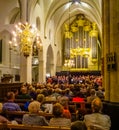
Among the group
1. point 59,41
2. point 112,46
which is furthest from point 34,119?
point 59,41

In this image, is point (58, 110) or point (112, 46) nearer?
point (58, 110)

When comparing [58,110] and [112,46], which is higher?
[112,46]

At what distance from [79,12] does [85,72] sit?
287 inches

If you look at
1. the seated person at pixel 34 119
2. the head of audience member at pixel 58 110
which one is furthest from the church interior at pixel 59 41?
the head of audience member at pixel 58 110

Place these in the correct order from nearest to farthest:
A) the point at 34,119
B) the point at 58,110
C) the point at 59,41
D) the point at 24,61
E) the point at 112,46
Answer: the point at 58,110 < the point at 34,119 < the point at 112,46 < the point at 24,61 < the point at 59,41

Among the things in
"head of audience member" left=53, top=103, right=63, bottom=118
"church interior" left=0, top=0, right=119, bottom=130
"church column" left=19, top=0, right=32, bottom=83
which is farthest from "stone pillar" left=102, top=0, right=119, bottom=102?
"church column" left=19, top=0, right=32, bottom=83

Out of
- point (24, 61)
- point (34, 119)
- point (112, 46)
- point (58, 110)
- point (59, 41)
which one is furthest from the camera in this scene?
point (59, 41)

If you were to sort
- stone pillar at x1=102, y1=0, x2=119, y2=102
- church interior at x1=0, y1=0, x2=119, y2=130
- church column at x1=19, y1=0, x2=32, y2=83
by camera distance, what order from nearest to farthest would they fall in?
1. stone pillar at x1=102, y1=0, x2=119, y2=102
2. church interior at x1=0, y1=0, x2=119, y2=130
3. church column at x1=19, y1=0, x2=32, y2=83

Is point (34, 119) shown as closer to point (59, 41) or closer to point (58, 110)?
point (58, 110)

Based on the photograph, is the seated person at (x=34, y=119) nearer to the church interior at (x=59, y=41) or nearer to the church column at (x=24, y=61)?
the church interior at (x=59, y=41)

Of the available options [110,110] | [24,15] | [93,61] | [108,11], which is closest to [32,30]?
[24,15]

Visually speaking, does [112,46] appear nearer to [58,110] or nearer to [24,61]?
[58,110]

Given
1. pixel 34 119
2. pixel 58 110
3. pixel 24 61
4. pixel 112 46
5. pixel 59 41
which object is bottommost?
pixel 34 119

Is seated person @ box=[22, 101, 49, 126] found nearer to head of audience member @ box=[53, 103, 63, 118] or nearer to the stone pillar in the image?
head of audience member @ box=[53, 103, 63, 118]
